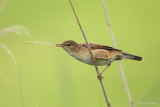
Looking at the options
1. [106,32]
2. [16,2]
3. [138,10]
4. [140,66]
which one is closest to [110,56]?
[140,66]

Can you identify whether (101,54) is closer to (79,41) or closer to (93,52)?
(93,52)

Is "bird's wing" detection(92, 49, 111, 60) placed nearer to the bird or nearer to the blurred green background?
the bird

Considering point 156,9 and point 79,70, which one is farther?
point 156,9

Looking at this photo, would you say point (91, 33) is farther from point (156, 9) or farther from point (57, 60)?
point (57, 60)

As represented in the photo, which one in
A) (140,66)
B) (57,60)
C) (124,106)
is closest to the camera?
(57,60)

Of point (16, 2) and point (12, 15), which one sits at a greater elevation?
point (16, 2)

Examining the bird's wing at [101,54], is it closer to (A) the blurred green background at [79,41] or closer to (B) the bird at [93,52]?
(B) the bird at [93,52]

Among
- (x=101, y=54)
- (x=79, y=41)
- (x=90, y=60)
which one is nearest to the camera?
(x=90, y=60)

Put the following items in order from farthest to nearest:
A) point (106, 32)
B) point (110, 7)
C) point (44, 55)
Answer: point (110, 7) < point (106, 32) < point (44, 55)

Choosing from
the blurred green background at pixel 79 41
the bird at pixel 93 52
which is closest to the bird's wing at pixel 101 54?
the bird at pixel 93 52

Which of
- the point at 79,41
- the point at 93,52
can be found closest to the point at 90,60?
the point at 93,52
